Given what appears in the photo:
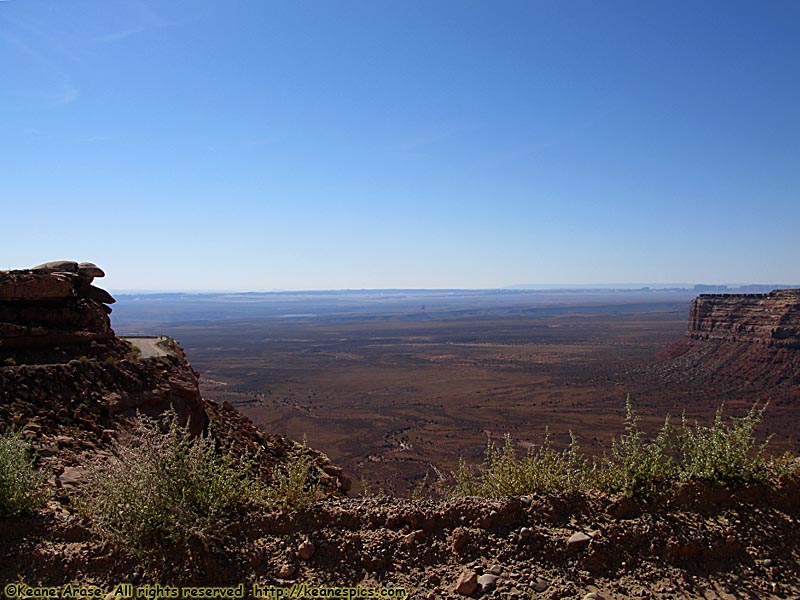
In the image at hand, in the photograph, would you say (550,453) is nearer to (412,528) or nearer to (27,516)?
(412,528)

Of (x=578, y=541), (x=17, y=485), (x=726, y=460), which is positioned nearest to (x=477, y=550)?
(x=578, y=541)

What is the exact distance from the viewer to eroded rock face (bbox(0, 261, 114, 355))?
12.1 m

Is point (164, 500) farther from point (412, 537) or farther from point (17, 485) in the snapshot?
point (412, 537)

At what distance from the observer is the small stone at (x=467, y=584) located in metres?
4.12

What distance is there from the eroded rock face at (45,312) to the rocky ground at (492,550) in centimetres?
852

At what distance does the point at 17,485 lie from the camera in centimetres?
535

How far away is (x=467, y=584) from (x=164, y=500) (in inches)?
110

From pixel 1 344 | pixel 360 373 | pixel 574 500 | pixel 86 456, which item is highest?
pixel 1 344

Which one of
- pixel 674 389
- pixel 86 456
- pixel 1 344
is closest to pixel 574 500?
pixel 86 456

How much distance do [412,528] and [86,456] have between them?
606 cm

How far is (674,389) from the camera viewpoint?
50.2 m

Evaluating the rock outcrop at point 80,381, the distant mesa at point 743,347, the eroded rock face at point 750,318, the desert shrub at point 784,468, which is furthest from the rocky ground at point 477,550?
the eroded rock face at point 750,318

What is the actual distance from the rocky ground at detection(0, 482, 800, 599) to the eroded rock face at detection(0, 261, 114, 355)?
27.9 ft

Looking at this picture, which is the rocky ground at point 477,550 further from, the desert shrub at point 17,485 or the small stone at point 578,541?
the desert shrub at point 17,485
